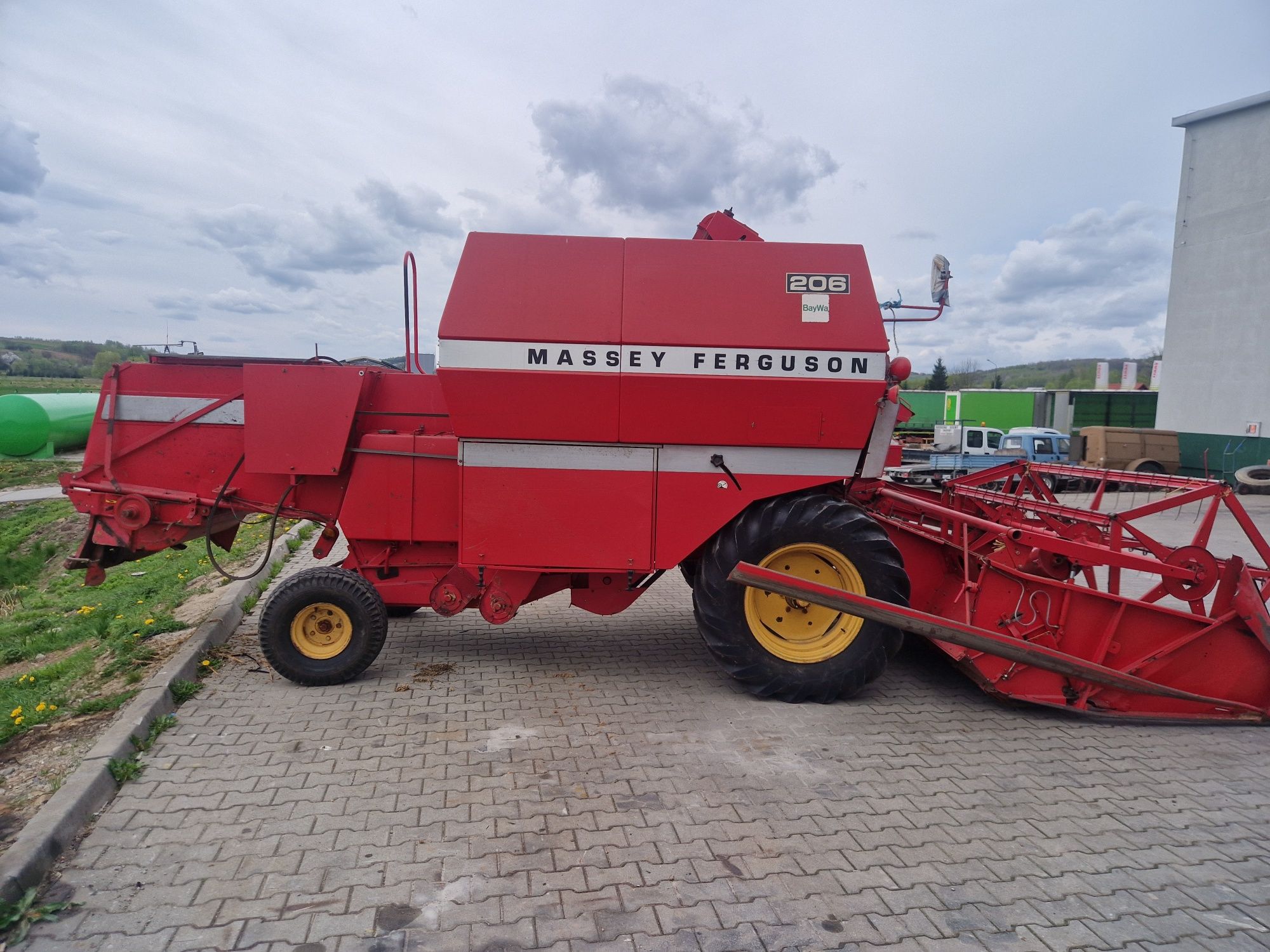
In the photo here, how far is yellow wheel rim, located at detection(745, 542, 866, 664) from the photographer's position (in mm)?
4598

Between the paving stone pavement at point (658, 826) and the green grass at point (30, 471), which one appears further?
the green grass at point (30, 471)

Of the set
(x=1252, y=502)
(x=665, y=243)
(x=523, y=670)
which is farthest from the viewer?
(x=1252, y=502)

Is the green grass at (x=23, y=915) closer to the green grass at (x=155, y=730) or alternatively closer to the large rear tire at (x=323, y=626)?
the green grass at (x=155, y=730)

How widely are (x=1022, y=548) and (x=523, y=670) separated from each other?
3372 mm

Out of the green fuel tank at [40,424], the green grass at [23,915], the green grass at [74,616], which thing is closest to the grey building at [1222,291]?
the green grass at [74,616]

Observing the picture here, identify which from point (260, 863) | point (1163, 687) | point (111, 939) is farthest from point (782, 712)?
point (111, 939)

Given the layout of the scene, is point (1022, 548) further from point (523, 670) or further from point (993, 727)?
point (523, 670)

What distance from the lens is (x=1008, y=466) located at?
5.88 metres

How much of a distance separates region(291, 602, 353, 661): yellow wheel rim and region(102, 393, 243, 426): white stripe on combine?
1.37m

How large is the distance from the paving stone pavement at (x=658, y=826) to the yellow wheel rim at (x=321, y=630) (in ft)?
0.83

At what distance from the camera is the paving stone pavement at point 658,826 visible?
8.55ft

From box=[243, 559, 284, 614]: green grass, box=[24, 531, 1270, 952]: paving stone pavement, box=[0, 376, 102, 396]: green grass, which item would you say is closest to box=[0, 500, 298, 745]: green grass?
box=[243, 559, 284, 614]: green grass

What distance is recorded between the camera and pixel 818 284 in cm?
Result: 444

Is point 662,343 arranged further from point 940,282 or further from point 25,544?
point 25,544
